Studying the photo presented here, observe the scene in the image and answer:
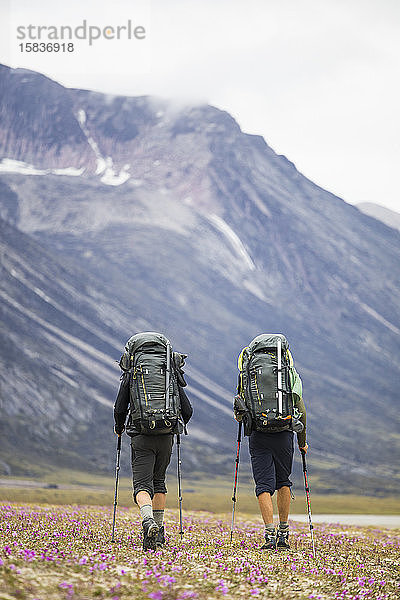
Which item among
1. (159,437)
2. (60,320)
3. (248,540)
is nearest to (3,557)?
(159,437)

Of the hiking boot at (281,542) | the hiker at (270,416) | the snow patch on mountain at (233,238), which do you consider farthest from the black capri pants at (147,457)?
the snow patch on mountain at (233,238)

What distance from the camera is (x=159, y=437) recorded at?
12.1m

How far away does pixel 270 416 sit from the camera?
12.3 meters

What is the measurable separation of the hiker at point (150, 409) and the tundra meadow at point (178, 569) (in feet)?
2.72

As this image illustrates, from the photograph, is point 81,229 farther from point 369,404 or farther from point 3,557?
point 3,557

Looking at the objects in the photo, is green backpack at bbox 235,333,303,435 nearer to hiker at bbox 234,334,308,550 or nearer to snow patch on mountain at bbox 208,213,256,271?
hiker at bbox 234,334,308,550

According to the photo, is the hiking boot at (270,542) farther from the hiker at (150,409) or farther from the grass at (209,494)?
the grass at (209,494)

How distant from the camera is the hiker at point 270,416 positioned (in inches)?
487

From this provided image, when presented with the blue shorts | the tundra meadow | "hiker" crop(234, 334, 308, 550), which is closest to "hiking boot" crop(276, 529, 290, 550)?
"hiker" crop(234, 334, 308, 550)

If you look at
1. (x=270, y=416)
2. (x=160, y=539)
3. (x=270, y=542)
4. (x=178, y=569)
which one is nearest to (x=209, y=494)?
(x=270, y=542)

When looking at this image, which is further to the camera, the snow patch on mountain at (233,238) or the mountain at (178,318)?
the snow patch on mountain at (233,238)

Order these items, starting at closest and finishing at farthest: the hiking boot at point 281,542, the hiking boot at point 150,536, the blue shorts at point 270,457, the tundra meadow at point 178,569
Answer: the tundra meadow at point 178,569
the hiking boot at point 150,536
the hiking boot at point 281,542
the blue shorts at point 270,457

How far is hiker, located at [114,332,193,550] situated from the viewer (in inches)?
462

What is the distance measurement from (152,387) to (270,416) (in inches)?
75.4
